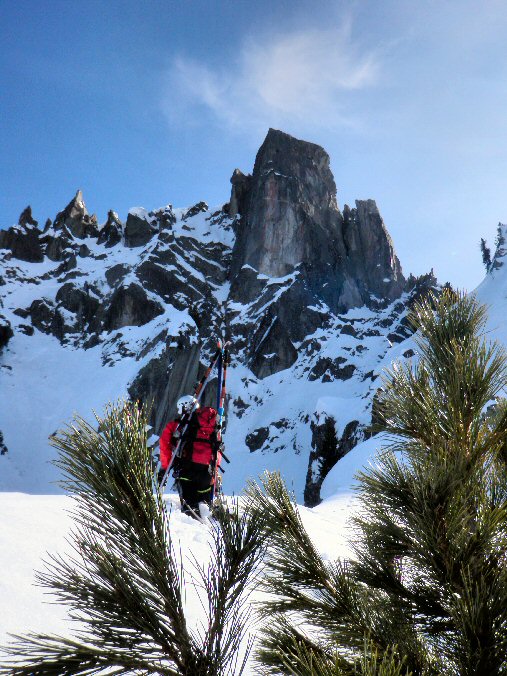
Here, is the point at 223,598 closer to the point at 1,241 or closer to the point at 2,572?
the point at 2,572

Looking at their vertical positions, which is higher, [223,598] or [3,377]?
[3,377]

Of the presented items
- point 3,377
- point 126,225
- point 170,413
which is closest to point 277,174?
point 126,225

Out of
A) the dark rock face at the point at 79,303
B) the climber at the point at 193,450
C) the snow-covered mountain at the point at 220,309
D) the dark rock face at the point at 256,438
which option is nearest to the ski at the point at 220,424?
the climber at the point at 193,450

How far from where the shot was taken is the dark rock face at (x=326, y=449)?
38.9 metres

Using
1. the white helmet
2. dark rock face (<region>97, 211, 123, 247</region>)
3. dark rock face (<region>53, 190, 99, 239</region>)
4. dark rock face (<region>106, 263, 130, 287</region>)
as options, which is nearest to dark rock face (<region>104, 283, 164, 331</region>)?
dark rock face (<region>106, 263, 130, 287</region>)

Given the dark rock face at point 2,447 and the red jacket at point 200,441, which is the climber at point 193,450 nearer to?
the red jacket at point 200,441

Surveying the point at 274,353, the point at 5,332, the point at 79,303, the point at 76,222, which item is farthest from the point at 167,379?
the point at 76,222

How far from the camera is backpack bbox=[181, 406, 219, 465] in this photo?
683cm

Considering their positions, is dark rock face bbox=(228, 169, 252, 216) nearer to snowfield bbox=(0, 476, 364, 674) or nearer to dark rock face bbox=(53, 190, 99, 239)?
dark rock face bbox=(53, 190, 99, 239)

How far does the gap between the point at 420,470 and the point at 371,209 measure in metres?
99.7

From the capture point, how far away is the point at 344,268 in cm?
8900

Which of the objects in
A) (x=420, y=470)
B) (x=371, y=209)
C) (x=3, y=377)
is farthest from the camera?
(x=371, y=209)

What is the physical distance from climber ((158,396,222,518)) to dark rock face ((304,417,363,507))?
1282 inches

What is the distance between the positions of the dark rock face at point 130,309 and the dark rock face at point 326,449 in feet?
134
